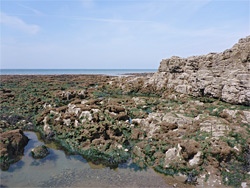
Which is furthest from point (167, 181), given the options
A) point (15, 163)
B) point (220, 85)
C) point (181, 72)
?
point (181, 72)

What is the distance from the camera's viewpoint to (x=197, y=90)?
31.9 metres

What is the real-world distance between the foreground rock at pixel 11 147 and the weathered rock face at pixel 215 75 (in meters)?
27.5

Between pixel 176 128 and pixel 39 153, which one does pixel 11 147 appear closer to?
pixel 39 153

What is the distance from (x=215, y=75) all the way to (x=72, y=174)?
29.2 metres

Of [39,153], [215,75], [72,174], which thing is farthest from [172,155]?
[215,75]

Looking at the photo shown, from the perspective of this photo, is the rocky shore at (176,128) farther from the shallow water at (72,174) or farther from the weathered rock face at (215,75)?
the shallow water at (72,174)

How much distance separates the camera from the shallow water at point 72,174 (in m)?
11.5

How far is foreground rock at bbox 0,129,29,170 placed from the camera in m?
13.3

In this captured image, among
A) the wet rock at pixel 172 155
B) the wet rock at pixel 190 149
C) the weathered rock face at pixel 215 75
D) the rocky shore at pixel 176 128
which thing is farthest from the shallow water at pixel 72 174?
the weathered rock face at pixel 215 75

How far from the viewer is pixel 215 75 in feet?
101

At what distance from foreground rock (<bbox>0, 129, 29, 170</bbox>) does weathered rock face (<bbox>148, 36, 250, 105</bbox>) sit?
27513mm

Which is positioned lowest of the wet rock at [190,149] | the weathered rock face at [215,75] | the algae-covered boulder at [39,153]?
the algae-covered boulder at [39,153]

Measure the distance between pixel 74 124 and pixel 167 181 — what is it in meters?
11.9

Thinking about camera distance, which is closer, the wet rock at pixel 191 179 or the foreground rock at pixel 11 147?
the wet rock at pixel 191 179
